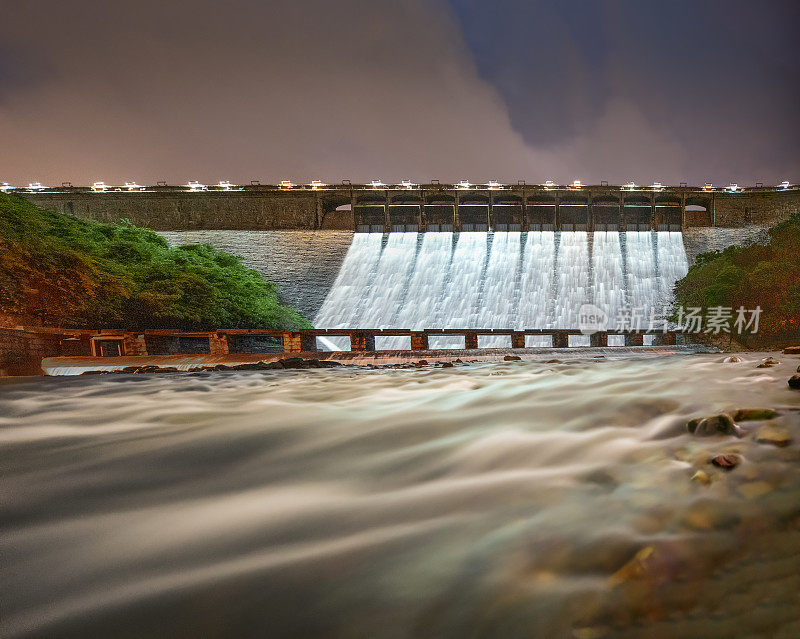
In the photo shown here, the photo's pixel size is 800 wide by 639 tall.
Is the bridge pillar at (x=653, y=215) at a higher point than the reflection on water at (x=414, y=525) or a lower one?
higher

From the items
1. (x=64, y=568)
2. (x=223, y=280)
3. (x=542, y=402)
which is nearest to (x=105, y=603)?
(x=64, y=568)

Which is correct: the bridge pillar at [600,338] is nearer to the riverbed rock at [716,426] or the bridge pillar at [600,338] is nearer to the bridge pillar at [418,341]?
the bridge pillar at [418,341]

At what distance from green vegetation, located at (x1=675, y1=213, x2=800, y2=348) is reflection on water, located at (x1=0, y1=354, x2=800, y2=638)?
1610cm

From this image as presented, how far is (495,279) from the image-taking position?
114ft

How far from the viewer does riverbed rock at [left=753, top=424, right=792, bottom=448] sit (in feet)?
7.50

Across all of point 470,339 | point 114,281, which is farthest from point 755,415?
point 114,281

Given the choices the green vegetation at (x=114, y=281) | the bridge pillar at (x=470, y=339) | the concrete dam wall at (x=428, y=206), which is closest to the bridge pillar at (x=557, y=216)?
the concrete dam wall at (x=428, y=206)

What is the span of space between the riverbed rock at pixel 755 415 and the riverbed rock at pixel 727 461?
33.1 inches

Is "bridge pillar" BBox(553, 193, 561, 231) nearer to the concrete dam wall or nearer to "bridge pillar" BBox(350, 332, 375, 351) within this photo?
the concrete dam wall

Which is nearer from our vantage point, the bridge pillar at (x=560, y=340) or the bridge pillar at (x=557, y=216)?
the bridge pillar at (x=560, y=340)

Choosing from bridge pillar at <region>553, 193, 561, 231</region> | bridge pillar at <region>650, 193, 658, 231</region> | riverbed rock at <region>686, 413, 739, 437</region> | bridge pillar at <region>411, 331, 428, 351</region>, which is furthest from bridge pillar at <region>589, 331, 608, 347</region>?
bridge pillar at <region>650, 193, 658, 231</region>

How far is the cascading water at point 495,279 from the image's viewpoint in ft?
106

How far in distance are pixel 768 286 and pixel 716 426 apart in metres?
19.1

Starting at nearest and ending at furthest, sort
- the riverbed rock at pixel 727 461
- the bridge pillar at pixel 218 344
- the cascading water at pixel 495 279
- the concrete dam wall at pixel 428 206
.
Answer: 1. the riverbed rock at pixel 727 461
2. the bridge pillar at pixel 218 344
3. the cascading water at pixel 495 279
4. the concrete dam wall at pixel 428 206
